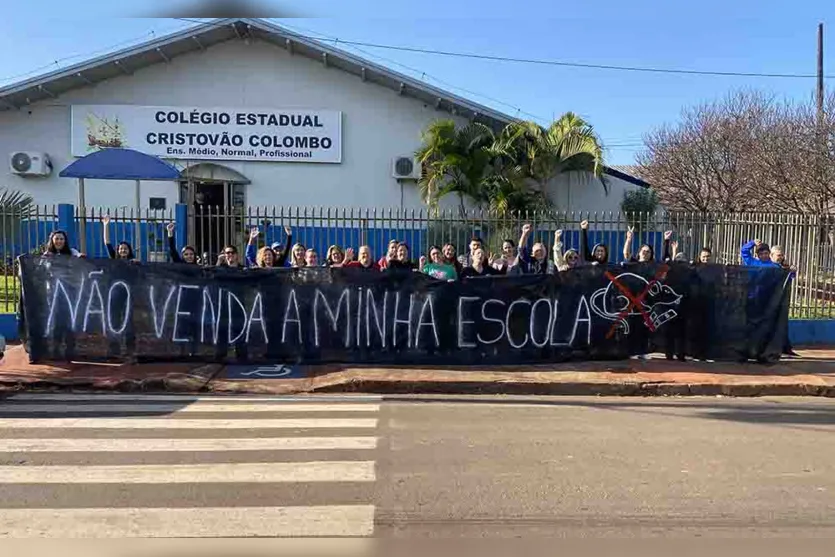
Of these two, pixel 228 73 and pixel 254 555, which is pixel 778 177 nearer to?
pixel 228 73

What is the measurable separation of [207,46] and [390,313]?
14546mm

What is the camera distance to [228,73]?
20.6m

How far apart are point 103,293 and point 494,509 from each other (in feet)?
22.8

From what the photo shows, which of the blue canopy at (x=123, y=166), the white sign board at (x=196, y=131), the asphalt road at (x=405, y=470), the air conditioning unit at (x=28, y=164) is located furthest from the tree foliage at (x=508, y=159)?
the asphalt road at (x=405, y=470)

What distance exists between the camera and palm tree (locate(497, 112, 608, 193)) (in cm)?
→ 1933

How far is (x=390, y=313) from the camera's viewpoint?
9.58 m

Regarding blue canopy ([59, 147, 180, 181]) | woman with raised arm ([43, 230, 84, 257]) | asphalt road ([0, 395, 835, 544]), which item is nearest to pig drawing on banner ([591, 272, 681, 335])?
asphalt road ([0, 395, 835, 544])

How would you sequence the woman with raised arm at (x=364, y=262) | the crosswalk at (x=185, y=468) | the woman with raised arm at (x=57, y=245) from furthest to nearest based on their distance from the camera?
the woman with raised arm at (x=364, y=262) → the woman with raised arm at (x=57, y=245) → the crosswalk at (x=185, y=468)

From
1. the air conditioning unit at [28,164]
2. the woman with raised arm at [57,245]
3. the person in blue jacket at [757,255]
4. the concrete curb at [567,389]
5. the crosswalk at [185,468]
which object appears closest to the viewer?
the crosswalk at [185,468]

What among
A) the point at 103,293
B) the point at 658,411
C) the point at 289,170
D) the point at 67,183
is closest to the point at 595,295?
the point at 658,411

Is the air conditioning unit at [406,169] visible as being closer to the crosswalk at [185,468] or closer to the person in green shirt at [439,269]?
the person in green shirt at [439,269]

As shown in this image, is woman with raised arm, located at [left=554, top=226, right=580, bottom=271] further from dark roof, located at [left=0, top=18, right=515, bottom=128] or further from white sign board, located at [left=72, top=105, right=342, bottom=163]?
white sign board, located at [left=72, top=105, right=342, bottom=163]

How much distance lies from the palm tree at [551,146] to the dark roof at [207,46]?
911mm

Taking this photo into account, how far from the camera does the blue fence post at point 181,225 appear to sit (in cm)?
1415
